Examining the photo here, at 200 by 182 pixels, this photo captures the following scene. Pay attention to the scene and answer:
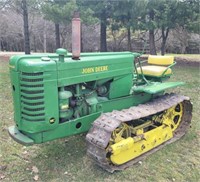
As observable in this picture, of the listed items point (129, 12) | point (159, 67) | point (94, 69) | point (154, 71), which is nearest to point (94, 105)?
point (94, 69)

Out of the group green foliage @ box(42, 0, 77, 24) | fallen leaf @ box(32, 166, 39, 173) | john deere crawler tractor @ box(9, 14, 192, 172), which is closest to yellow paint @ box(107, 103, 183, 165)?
john deere crawler tractor @ box(9, 14, 192, 172)

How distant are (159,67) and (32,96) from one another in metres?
2.84

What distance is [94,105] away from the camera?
3.79 metres

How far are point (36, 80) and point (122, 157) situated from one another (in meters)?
1.62

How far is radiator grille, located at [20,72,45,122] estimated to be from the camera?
3.02m

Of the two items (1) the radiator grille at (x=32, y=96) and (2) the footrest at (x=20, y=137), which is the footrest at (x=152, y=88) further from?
(2) the footrest at (x=20, y=137)

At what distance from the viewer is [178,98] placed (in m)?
4.55

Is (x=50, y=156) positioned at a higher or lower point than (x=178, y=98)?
lower

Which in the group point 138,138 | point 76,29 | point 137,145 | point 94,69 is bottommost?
point 137,145

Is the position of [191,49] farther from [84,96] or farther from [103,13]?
[84,96]

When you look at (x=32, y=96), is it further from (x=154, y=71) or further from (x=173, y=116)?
(x=173, y=116)

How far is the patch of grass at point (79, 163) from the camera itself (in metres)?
3.45

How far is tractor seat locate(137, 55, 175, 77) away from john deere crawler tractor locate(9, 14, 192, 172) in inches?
1.1

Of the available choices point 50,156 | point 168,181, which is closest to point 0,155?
point 50,156
